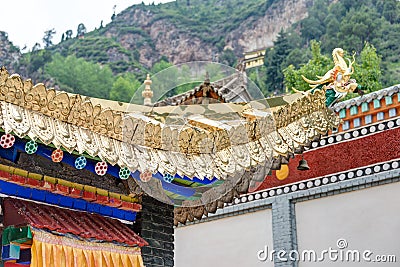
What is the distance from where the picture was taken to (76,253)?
4.04 meters

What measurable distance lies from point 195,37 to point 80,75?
55.1 ft

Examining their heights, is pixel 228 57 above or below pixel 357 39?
above

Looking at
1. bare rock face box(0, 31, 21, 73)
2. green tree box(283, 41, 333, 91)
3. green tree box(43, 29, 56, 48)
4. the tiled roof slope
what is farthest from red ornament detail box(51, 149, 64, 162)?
Result: green tree box(43, 29, 56, 48)

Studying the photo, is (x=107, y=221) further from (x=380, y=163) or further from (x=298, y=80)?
(x=298, y=80)

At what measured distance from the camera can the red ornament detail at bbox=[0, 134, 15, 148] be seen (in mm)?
3566

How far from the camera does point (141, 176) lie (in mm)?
4199

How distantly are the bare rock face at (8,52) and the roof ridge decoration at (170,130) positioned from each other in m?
57.4

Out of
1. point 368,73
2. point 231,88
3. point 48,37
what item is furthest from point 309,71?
point 48,37

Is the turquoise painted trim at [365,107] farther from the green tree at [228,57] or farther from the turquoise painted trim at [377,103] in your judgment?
the green tree at [228,57]

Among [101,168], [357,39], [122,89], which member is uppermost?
[122,89]

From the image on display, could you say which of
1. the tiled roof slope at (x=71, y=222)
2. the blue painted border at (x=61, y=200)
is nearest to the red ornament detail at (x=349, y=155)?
the blue painted border at (x=61, y=200)

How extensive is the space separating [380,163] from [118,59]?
60.0 m

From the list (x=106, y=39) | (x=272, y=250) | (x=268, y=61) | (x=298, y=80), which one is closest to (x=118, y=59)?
(x=106, y=39)

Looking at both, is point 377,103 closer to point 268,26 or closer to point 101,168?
point 101,168
